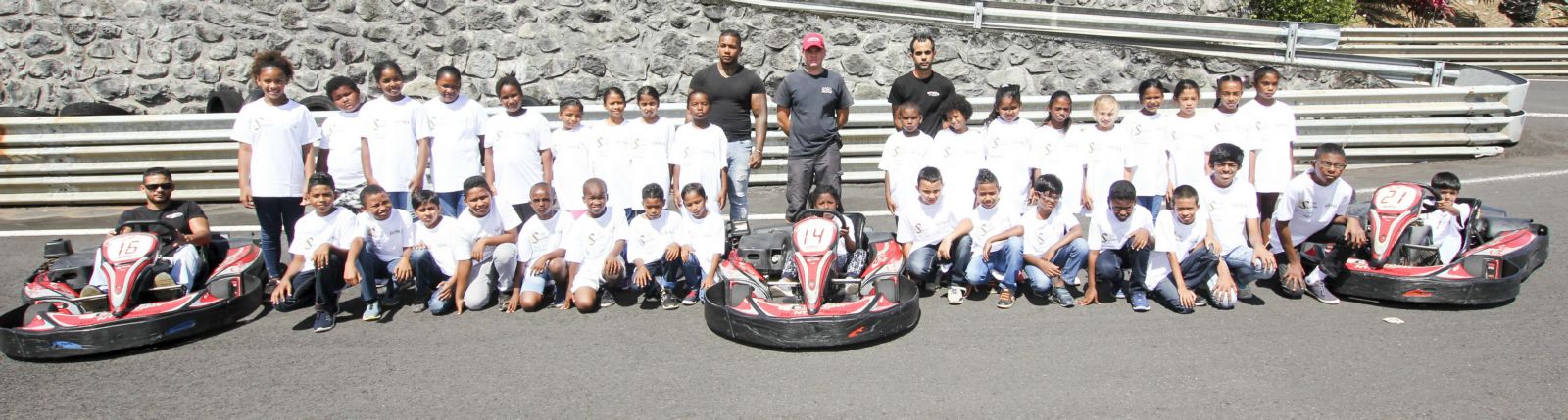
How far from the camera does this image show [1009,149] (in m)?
6.46

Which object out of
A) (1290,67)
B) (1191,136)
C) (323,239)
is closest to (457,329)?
(323,239)

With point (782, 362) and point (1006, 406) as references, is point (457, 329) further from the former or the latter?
point (1006, 406)

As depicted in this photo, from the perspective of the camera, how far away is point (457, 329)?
538 centimetres

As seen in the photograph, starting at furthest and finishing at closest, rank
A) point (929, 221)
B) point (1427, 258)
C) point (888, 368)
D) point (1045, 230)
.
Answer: point (929, 221)
point (1045, 230)
point (1427, 258)
point (888, 368)

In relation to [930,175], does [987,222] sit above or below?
below

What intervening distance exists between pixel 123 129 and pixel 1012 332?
8.70 meters

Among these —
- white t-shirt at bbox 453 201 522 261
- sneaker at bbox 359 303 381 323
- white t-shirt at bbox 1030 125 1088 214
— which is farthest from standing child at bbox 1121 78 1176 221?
sneaker at bbox 359 303 381 323

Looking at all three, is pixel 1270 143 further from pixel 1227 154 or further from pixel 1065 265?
pixel 1065 265

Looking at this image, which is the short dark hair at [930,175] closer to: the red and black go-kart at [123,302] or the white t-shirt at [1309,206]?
the white t-shirt at [1309,206]

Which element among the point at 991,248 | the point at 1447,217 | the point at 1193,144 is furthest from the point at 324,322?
the point at 1447,217

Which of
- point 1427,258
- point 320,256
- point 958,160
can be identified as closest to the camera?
point 320,256

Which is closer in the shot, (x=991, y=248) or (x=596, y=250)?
(x=991, y=248)

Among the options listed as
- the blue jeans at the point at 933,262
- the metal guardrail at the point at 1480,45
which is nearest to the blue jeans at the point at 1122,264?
the blue jeans at the point at 933,262

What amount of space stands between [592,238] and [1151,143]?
3.73 m
